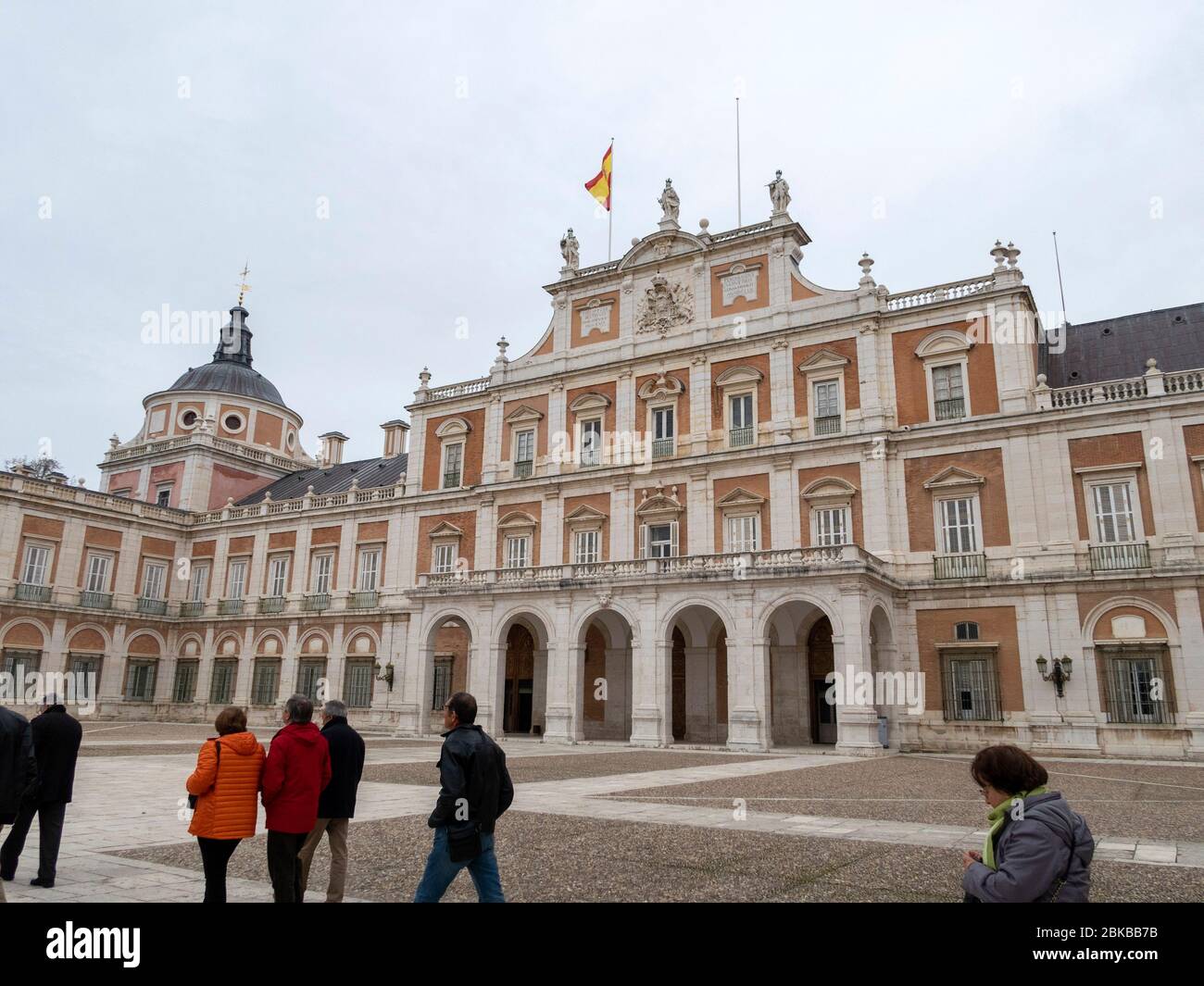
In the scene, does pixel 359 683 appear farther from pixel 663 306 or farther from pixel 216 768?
pixel 216 768

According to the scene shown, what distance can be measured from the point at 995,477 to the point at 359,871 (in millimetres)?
25509

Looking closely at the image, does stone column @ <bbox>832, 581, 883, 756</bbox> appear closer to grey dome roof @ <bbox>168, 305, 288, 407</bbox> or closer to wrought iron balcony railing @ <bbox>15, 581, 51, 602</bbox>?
wrought iron balcony railing @ <bbox>15, 581, 51, 602</bbox>

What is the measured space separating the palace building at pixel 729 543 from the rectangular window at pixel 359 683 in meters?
0.23

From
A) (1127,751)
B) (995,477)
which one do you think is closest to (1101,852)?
(1127,751)

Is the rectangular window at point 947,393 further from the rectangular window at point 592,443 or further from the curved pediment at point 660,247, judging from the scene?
the rectangular window at point 592,443

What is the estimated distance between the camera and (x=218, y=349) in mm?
57688

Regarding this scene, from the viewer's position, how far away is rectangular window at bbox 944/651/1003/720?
27312 millimetres

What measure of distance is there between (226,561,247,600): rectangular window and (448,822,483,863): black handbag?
4380 cm

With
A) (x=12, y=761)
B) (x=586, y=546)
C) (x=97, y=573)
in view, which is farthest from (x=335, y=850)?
(x=97, y=573)

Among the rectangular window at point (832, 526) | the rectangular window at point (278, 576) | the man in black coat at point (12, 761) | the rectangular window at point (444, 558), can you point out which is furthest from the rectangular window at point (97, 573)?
the man in black coat at point (12, 761)

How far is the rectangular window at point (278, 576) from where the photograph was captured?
44.5 m

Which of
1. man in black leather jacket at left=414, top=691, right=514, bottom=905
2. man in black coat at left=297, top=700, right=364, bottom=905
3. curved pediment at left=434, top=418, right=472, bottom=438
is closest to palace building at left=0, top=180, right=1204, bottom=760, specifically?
curved pediment at left=434, top=418, right=472, bottom=438

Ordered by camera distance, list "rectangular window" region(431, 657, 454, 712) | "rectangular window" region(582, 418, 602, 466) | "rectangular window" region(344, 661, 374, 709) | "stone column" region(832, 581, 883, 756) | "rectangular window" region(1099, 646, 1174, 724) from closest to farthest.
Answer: "rectangular window" region(1099, 646, 1174, 724), "stone column" region(832, 581, 883, 756), "rectangular window" region(582, 418, 602, 466), "rectangular window" region(431, 657, 454, 712), "rectangular window" region(344, 661, 374, 709)
